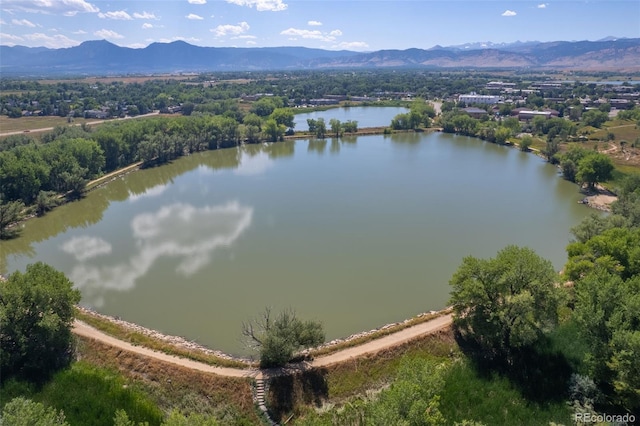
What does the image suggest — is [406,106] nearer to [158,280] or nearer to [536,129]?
[536,129]

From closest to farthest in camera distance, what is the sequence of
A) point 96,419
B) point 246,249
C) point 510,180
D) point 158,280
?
point 96,419, point 158,280, point 246,249, point 510,180

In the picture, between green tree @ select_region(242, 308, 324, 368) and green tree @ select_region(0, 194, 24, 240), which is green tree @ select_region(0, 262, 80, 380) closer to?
green tree @ select_region(242, 308, 324, 368)

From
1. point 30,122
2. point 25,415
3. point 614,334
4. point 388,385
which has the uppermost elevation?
point 30,122

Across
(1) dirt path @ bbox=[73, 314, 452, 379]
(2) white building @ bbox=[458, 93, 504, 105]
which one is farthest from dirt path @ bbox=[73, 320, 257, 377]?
(2) white building @ bbox=[458, 93, 504, 105]

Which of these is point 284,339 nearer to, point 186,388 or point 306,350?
point 306,350

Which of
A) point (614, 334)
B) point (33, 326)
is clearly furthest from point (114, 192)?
point (614, 334)

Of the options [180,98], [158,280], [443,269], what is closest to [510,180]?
[443,269]

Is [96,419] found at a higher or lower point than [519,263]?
lower
